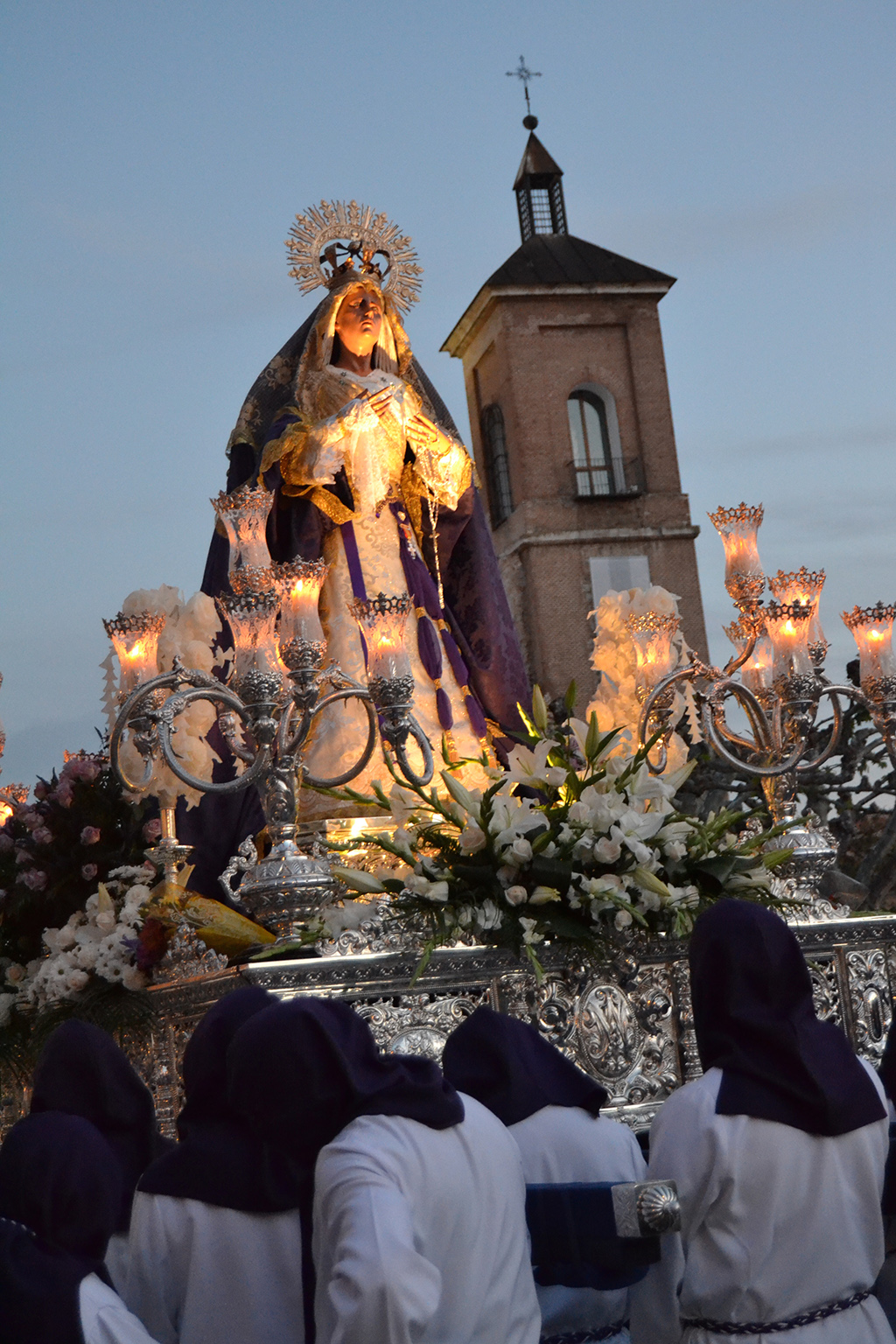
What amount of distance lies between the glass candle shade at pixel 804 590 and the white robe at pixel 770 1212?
3110 millimetres

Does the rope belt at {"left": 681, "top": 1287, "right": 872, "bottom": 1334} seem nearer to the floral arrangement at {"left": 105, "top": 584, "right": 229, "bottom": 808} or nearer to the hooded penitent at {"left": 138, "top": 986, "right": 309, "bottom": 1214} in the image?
the hooded penitent at {"left": 138, "top": 986, "right": 309, "bottom": 1214}

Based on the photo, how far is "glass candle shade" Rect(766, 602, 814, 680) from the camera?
5.82 metres

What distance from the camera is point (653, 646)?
21.0 feet

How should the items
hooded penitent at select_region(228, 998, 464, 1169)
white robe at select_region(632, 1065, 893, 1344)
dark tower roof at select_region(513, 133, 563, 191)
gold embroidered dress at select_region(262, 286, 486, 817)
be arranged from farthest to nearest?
dark tower roof at select_region(513, 133, 563, 191) < gold embroidered dress at select_region(262, 286, 486, 817) < white robe at select_region(632, 1065, 893, 1344) < hooded penitent at select_region(228, 998, 464, 1169)

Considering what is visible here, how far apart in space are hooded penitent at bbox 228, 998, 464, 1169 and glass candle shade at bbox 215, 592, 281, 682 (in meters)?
2.72

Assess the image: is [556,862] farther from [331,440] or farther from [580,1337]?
[331,440]

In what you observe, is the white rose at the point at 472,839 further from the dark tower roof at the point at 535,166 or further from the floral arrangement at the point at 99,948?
the dark tower roof at the point at 535,166

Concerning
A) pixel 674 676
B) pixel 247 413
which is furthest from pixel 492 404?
pixel 674 676

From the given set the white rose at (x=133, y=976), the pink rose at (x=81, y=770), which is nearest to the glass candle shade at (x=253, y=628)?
the white rose at (x=133, y=976)

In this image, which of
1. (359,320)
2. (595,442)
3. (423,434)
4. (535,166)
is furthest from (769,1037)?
(535,166)

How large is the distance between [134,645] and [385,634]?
95 cm

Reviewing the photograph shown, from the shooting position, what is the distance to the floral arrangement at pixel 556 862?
15.6 feet

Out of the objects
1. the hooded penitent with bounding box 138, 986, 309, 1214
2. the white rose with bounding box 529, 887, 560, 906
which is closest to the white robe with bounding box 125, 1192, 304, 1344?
the hooded penitent with bounding box 138, 986, 309, 1214

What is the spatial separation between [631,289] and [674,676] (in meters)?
26.4
